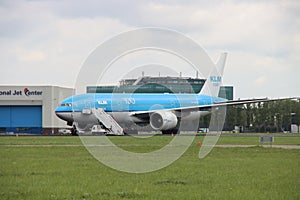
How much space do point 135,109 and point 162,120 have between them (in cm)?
562

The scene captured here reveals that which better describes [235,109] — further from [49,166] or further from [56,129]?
[49,166]

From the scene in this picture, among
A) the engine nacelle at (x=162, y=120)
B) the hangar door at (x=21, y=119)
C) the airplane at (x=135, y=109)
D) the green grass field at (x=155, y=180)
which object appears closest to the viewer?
the green grass field at (x=155, y=180)

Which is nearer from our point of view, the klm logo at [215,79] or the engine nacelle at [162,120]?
the engine nacelle at [162,120]

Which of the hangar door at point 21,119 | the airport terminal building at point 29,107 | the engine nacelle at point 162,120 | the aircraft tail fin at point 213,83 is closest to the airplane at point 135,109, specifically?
the engine nacelle at point 162,120

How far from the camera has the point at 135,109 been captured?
69938mm

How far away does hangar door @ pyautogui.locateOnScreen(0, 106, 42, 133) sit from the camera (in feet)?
298

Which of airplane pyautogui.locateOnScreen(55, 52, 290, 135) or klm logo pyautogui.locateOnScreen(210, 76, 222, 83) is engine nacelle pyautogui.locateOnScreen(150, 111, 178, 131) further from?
klm logo pyautogui.locateOnScreen(210, 76, 222, 83)

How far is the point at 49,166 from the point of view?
79.6ft

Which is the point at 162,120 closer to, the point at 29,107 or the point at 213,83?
the point at 213,83

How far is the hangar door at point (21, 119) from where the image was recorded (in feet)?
298

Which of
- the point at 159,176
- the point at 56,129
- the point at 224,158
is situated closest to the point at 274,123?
the point at 56,129

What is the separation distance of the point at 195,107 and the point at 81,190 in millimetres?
54294

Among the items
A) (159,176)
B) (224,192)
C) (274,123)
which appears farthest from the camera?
(274,123)

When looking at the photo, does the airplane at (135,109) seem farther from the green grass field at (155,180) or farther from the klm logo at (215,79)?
the green grass field at (155,180)
